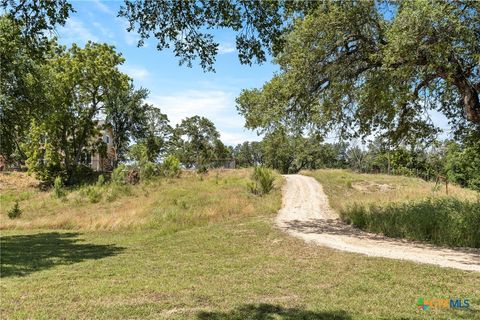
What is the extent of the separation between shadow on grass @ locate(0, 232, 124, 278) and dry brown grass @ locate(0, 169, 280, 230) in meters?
2.77

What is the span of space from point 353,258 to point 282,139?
8.04 metres

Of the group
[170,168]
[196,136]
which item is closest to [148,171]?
[170,168]

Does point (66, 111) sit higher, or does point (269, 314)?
point (66, 111)

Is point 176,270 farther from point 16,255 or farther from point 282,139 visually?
point 282,139

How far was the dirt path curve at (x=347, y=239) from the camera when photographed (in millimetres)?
9055

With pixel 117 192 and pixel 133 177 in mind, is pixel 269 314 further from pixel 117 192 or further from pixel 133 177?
pixel 133 177

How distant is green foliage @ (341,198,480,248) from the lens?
35.9 ft

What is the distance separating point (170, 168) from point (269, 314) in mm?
27459

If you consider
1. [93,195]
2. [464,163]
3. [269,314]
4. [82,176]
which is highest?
[464,163]

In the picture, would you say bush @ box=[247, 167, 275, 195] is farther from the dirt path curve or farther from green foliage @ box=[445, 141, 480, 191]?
green foliage @ box=[445, 141, 480, 191]

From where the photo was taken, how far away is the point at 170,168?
31750 millimetres

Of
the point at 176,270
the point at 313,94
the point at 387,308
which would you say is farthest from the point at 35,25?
the point at 313,94

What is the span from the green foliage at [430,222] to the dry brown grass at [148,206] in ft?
18.9

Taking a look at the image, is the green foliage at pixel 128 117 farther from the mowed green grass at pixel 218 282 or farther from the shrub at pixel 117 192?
the mowed green grass at pixel 218 282
